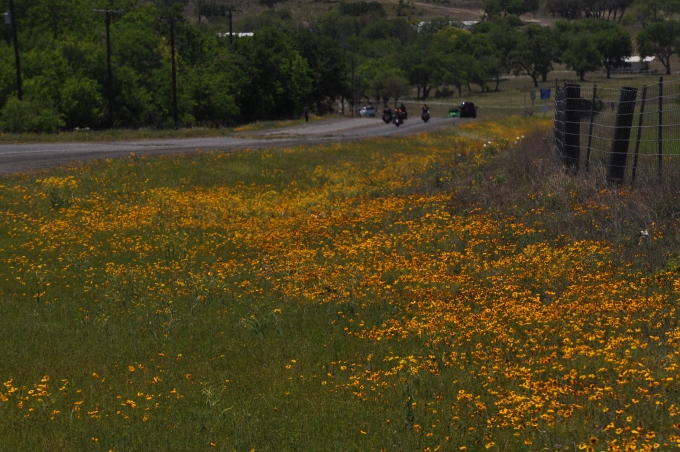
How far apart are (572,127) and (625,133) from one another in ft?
10.8

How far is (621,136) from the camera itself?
17438 millimetres

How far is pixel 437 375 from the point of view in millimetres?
9133

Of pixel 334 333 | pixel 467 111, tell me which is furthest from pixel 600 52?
pixel 334 333

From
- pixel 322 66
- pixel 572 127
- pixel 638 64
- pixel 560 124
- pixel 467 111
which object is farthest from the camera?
pixel 638 64

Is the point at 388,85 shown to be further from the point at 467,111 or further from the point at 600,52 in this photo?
the point at 467,111

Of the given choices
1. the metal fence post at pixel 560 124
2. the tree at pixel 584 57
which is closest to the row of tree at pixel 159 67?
the tree at pixel 584 57

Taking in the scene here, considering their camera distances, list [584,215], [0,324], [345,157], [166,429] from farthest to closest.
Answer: [345,157]
[584,215]
[0,324]
[166,429]

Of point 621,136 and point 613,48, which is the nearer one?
point 621,136

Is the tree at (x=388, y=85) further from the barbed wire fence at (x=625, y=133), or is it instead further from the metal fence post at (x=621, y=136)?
the metal fence post at (x=621, y=136)

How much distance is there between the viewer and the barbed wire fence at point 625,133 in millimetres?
16328

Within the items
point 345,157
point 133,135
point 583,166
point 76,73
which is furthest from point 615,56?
point 583,166

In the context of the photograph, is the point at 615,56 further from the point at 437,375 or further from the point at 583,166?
the point at 437,375

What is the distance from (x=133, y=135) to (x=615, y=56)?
7929cm

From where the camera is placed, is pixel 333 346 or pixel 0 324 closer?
pixel 333 346
